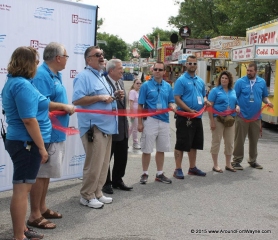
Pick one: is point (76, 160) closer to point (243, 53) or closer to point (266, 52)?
point (266, 52)

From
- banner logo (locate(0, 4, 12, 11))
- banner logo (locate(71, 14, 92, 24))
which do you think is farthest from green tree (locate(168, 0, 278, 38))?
banner logo (locate(0, 4, 12, 11))

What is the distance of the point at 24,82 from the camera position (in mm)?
3568

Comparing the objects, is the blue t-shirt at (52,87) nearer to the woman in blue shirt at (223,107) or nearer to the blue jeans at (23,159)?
the blue jeans at (23,159)

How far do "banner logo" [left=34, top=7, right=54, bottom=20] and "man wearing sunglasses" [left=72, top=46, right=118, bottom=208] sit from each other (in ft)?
2.54

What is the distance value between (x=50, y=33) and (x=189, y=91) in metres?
2.48

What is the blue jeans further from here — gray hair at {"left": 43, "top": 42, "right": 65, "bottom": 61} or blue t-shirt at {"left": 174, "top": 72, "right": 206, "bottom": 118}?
blue t-shirt at {"left": 174, "top": 72, "right": 206, "bottom": 118}

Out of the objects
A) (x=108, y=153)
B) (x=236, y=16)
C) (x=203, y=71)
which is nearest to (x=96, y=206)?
(x=108, y=153)

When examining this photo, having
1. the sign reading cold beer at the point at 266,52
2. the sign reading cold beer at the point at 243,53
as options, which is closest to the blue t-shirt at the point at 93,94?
the sign reading cold beer at the point at 266,52

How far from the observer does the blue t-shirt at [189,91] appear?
264 inches

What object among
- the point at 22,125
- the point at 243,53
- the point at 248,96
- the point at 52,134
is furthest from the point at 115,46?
the point at 22,125

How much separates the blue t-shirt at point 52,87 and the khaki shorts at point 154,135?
1987mm

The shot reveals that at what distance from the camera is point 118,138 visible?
5.84 meters

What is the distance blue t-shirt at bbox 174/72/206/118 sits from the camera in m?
6.70

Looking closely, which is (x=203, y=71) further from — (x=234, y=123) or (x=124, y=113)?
(x=124, y=113)
